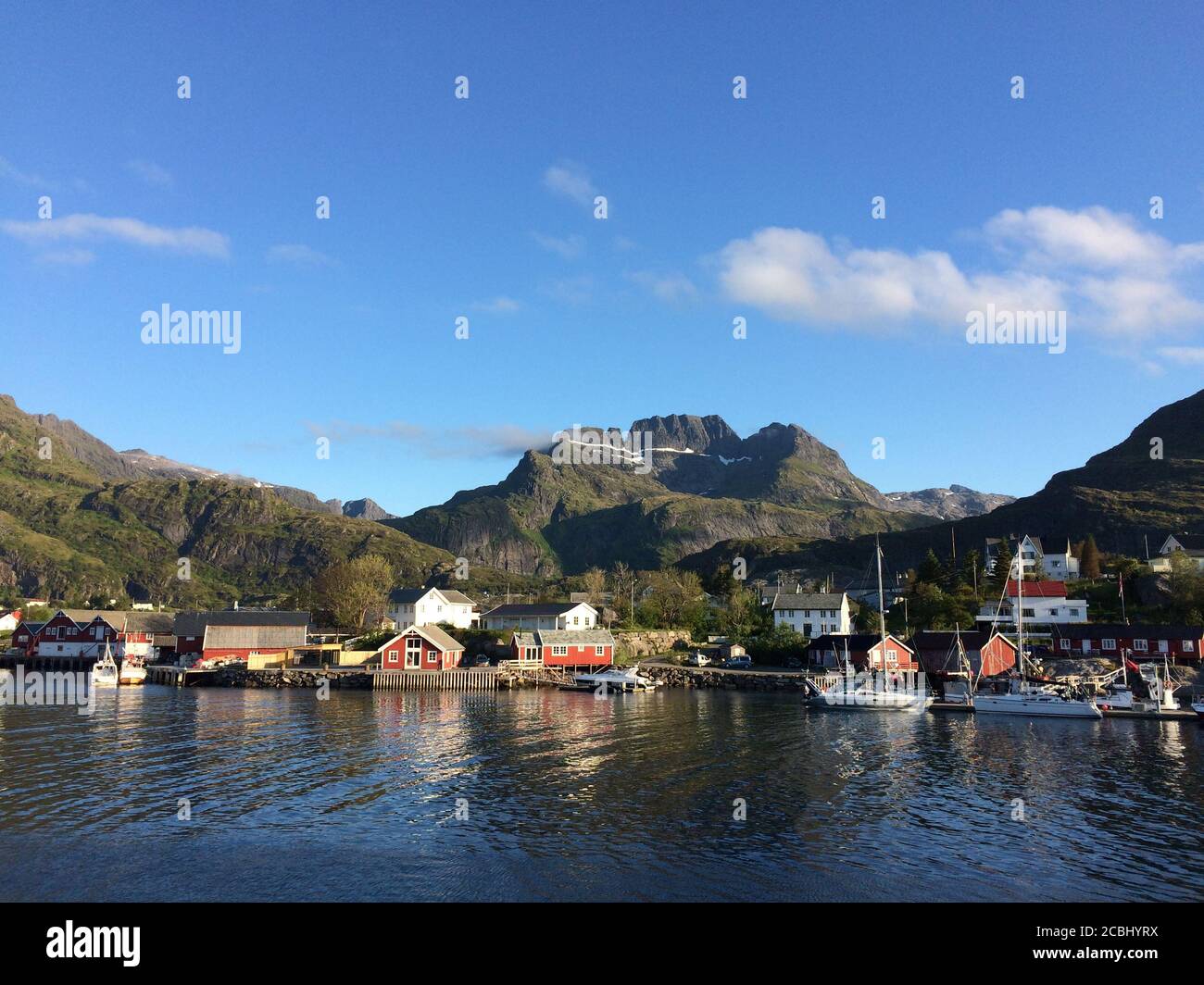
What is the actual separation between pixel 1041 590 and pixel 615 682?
63.4m

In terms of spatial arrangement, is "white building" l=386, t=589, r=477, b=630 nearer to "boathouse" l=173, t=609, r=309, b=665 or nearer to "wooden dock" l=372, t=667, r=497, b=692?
"boathouse" l=173, t=609, r=309, b=665

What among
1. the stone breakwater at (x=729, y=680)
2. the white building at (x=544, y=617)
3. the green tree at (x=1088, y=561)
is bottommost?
the stone breakwater at (x=729, y=680)

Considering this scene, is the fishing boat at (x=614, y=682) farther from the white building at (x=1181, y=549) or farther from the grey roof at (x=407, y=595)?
the white building at (x=1181, y=549)

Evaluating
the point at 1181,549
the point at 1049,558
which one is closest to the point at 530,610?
the point at 1049,558

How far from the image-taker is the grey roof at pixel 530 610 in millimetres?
121338

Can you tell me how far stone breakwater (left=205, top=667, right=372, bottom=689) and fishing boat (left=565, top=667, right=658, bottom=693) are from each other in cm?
2464

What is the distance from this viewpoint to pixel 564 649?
109188 millimetres

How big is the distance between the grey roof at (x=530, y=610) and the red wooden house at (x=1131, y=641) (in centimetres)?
6435

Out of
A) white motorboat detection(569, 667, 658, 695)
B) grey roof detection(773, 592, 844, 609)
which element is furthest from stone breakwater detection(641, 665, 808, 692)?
grey roof detection(773, 592, 844, 609)

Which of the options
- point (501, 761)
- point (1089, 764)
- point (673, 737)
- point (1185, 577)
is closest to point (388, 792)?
point (501, 761)

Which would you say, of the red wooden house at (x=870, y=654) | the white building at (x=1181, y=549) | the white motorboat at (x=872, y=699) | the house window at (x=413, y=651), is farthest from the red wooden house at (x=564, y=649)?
the white building at (x=1181, y=549)

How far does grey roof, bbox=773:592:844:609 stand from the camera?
12775cm
